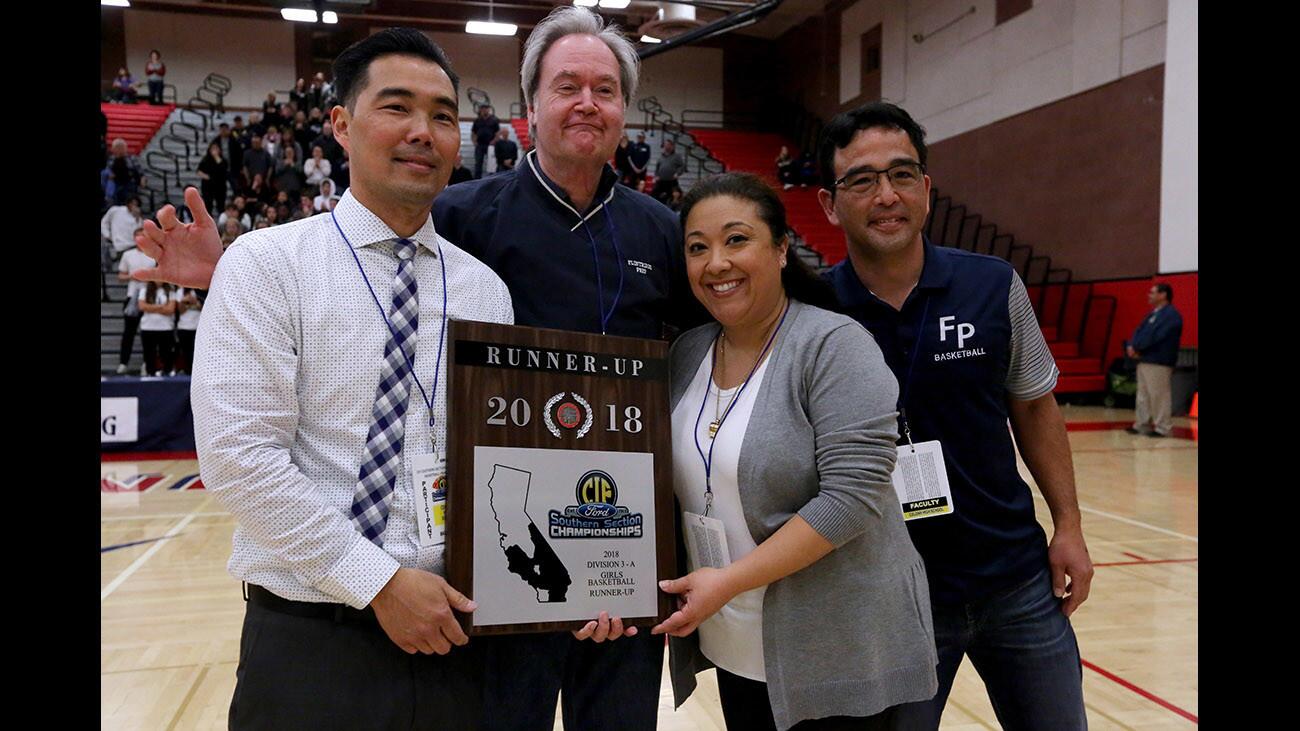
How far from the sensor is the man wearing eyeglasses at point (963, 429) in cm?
180

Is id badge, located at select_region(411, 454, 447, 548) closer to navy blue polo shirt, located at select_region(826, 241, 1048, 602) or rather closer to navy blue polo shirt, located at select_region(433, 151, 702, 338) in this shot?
navy blue polo shirt, located at select_region(433, 151, 702, 338)

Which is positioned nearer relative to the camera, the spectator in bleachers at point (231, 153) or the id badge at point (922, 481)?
the id badge at point (922, 481)

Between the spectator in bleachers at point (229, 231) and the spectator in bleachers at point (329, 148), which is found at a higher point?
the spectator in bleachers at point (329, 148)

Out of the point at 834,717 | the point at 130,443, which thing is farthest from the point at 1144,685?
the point at 130,443

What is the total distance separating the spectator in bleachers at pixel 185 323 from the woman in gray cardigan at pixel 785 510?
948 cm

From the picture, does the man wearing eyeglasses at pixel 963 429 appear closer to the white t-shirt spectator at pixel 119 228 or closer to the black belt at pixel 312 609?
the black belt at pixel 312 609

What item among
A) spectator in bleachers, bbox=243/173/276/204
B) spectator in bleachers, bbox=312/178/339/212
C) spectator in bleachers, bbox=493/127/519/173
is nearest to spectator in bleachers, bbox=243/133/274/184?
spectator in bleachers, bbox=243/173/276/204

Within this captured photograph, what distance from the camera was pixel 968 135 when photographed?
15648 mm

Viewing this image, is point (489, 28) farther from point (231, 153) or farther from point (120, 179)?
point (120, 179)

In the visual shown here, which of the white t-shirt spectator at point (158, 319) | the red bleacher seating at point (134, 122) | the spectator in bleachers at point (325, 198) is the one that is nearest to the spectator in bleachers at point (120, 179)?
the spectator in bleachers at point (325, 198)

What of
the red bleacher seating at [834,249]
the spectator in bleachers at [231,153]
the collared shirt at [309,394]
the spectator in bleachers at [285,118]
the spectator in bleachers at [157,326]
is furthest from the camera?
the spectator in bleachers at [285,118]

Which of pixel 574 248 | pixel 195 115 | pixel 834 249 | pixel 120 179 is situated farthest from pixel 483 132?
pixel 574 248

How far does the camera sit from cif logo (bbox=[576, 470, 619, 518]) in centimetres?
155

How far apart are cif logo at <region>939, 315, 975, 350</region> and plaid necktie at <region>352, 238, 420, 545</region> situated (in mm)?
1062
